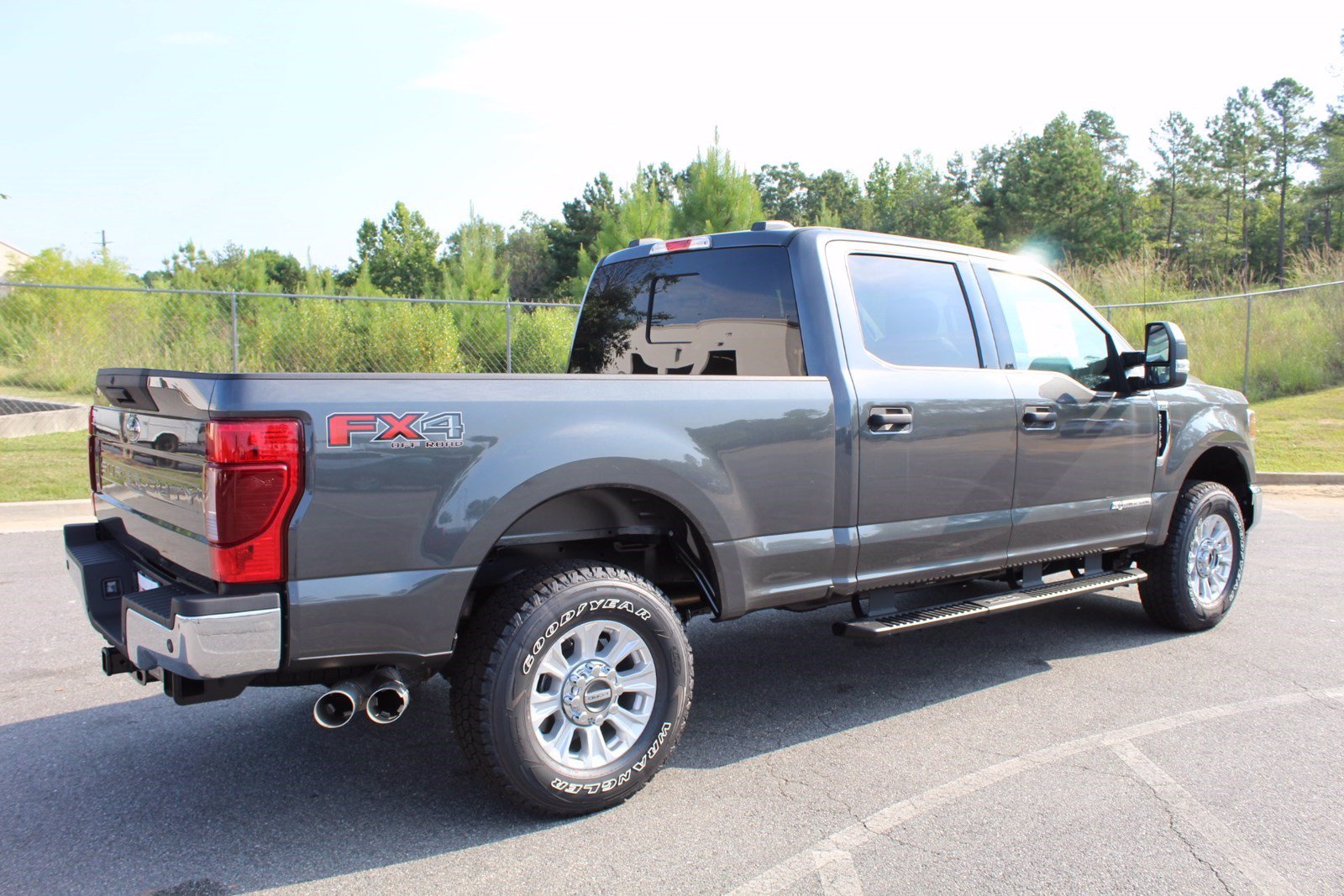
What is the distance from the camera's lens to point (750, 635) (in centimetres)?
550

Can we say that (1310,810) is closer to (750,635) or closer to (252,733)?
(750,635)

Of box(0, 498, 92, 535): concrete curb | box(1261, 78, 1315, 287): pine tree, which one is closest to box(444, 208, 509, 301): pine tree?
box(0, 498, 92, 535): concrete curb

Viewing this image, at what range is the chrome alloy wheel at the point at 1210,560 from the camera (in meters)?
5.47

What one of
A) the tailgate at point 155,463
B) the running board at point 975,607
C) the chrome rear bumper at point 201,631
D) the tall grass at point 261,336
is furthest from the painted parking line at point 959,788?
the tall grass at point 261,336

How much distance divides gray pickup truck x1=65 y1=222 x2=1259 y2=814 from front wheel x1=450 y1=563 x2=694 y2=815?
1 centimetres

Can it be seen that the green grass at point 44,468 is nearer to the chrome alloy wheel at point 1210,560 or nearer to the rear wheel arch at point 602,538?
the rear wheel arch at point 602,538

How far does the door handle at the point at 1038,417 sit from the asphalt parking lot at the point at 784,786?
1.23 meters

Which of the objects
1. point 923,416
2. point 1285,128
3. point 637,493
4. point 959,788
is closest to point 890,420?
point 923,416

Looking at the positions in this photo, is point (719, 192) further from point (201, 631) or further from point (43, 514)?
point (201, 631)

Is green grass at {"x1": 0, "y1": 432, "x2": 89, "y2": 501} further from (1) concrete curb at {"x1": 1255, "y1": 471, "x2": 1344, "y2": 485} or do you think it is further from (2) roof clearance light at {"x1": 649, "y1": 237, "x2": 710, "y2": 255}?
(1) concrete curb at {"x1": 1255, "y1": 471, "x2": 1344, "y2": 485}

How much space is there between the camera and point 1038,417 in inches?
180

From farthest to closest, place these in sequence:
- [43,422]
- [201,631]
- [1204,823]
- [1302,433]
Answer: [1302,433]
[43,422]
[1204,823]
[201,631]

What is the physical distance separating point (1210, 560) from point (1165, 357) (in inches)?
54.9

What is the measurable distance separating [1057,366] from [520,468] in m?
2.99
